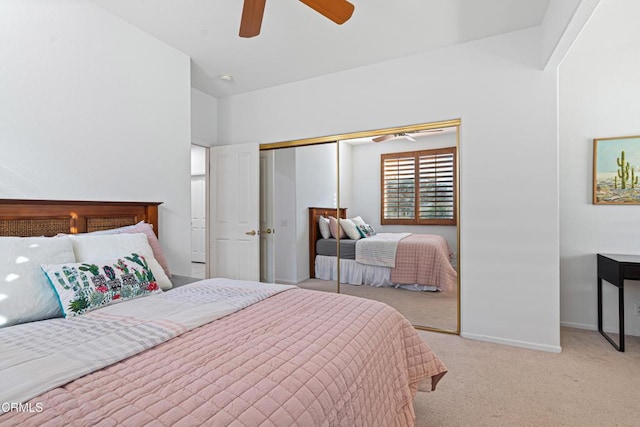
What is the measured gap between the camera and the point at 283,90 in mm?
3822

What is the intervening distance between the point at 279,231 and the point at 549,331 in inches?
114

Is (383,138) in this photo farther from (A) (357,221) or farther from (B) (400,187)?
(A) (357,221)

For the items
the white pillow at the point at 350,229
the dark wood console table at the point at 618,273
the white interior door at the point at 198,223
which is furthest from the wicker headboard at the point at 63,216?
the white interior door at the point at 198,223

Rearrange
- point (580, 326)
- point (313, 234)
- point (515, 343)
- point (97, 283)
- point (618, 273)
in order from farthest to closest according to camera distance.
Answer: point (313, 234) → point (580, 326) → point (515, 343) → point (618, 273) → point (97, 283)

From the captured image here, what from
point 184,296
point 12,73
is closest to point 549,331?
point 184,296

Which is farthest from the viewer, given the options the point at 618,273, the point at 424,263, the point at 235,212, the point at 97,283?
the point at 235,212

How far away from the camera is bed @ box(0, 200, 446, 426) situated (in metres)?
0.76

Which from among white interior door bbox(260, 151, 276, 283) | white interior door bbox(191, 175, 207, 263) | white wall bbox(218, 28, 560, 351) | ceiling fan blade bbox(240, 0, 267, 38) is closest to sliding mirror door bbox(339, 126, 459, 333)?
white wall bbox(218, 28, 560, 351)

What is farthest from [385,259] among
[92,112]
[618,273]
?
[92,112]

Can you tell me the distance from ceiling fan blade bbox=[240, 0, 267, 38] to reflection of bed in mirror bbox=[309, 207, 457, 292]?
2.03m

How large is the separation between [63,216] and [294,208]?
2330 mm

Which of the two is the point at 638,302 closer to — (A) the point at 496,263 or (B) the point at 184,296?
(A) the point at 496,263

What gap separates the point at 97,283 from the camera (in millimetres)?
1588

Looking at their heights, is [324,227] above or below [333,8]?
below
